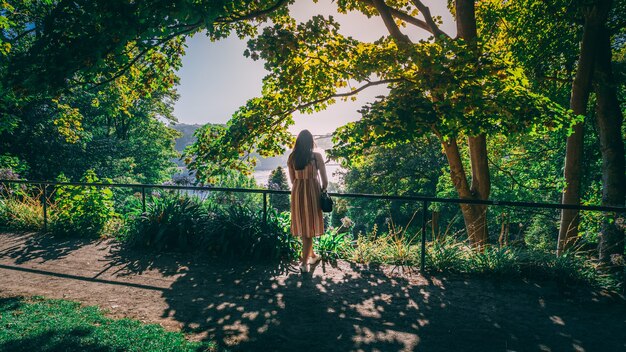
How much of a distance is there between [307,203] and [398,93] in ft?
8.62

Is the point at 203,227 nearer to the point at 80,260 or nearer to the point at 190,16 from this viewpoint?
the point at 80,260

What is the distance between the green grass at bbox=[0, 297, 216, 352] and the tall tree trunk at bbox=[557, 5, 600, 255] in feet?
25.0

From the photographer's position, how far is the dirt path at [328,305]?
3.11 m

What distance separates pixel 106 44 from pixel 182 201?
138 inches

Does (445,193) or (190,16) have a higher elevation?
(190,16)

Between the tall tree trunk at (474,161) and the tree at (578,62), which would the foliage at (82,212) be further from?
the tree at (578,62)

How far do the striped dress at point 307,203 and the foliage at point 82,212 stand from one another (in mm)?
4633

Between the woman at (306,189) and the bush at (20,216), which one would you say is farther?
the bush at (20,216)

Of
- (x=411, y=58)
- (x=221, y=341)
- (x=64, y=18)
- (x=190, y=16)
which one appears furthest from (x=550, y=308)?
(x=64, y=18)

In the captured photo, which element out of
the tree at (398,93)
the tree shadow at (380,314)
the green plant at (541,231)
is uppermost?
the tree at (398,93)

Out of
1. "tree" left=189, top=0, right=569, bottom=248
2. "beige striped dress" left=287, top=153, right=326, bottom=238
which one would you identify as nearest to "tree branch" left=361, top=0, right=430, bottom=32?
"tree" left=189, top=0, right=569, bottom=248

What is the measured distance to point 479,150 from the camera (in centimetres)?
790

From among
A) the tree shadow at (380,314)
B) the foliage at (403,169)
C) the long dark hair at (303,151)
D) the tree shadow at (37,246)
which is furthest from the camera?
the foliage at (403,169)

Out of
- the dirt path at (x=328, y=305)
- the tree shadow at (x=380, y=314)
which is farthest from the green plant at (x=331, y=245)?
the tree shadow at (x=380, y=314)
